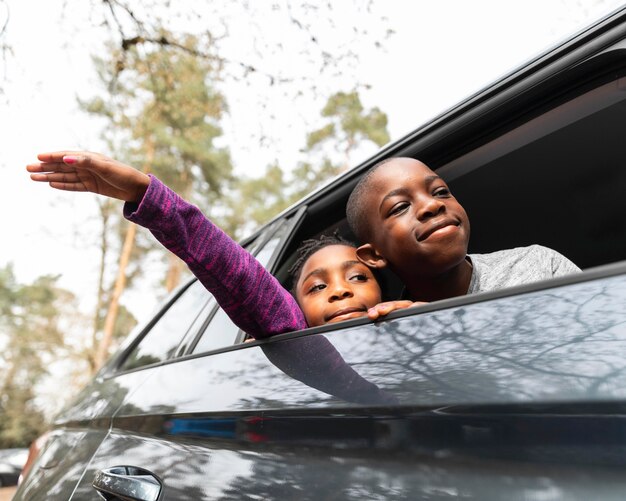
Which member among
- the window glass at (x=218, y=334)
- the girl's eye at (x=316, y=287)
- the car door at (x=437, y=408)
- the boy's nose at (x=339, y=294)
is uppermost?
the girl's eye at (x=316, y=287)

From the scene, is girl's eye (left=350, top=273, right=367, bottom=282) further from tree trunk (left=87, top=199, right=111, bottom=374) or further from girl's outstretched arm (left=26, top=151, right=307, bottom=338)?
tree trunk (left=87, top=199, right=111, bottom=374)

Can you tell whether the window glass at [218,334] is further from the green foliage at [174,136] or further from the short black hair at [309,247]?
the green foliage at [174,136]

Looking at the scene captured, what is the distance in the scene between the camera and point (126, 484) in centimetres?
134

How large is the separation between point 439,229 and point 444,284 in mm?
188

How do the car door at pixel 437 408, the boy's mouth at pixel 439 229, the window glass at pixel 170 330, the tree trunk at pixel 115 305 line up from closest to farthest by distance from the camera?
1. the car door at pixel 437 408
2. the boy's mouth at pixel 439 229
3. the window glass at pixel 170 330
4. the tree trunk at pixel 115 305

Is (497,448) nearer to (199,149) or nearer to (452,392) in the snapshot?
(452,392)

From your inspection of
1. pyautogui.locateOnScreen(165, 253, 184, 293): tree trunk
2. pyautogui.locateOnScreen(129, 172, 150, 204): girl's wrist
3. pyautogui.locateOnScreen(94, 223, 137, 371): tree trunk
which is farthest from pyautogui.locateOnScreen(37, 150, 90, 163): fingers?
pyautogui.locateOnScreen(165, 253, 184, 293): tree trunk

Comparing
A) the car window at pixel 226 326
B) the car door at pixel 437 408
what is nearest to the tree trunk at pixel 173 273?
the car window at pixel 226 326

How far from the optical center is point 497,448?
66 cm

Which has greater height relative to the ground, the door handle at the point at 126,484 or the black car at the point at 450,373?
the black car at the point at 450,373

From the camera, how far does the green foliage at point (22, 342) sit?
24.4m

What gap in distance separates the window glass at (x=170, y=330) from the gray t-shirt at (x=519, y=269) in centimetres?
105

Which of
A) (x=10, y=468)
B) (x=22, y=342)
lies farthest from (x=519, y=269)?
(x=22, y=342)

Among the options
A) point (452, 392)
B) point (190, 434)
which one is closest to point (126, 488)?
point (190, 434)
